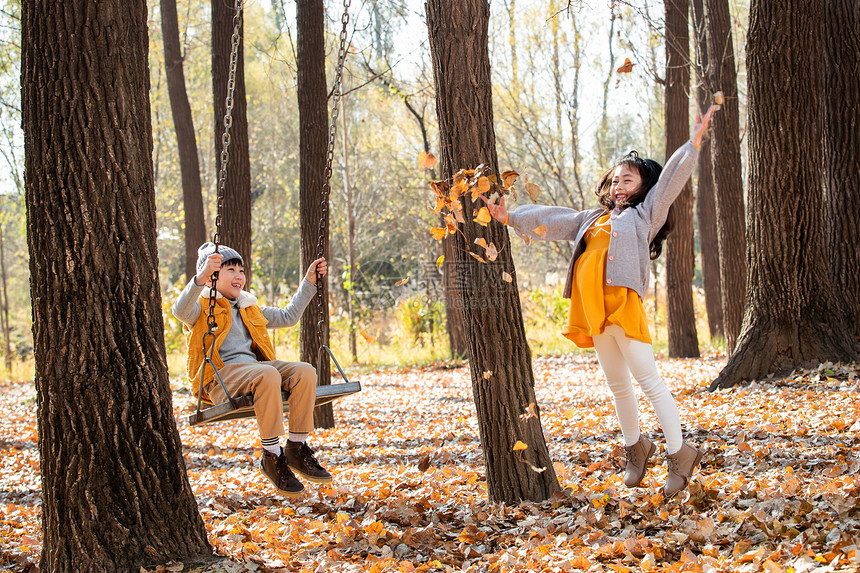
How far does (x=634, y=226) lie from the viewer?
10.6 ft

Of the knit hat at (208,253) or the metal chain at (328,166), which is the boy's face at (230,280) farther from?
the metal chain at (328,166)

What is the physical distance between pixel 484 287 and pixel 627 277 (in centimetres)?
67

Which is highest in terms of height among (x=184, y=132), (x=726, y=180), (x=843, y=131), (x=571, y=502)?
(x=184, y=132)

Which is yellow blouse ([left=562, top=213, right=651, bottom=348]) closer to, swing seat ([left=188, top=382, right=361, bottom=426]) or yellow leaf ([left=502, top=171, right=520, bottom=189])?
yellow leaf ([left=502, top=171, right=520, bottom=189])

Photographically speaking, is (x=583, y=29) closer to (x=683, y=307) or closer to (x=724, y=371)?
(x=683, y=307)

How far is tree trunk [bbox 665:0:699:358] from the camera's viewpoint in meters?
9.32

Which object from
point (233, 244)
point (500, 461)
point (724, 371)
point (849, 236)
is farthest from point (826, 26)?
point (233, 244)

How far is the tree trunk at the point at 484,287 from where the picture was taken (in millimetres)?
3402

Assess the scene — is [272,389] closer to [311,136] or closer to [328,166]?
[328,166]

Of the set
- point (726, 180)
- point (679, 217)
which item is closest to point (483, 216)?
point (726, 180)

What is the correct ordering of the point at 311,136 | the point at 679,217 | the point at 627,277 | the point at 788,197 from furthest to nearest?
the point at 679,217
the point at 311,136
the point at 788,197
the point at 627,277

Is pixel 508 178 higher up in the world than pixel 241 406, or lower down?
higher up

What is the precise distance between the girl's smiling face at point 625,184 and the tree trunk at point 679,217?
6.20 meters

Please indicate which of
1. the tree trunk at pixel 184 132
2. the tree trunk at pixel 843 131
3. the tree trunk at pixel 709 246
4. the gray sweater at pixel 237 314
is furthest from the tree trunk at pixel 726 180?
the tree trunk at pixel 184 132
